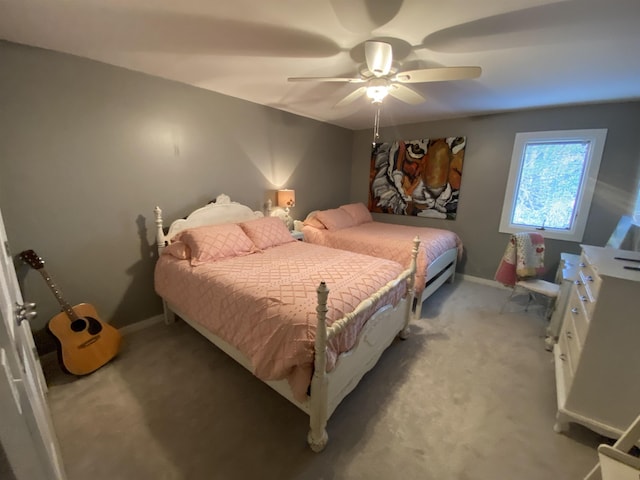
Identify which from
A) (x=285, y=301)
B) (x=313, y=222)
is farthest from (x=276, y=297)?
(x=313, y=222)

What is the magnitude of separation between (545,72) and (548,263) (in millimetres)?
2347

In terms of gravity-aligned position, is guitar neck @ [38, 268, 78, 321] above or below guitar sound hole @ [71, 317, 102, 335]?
above

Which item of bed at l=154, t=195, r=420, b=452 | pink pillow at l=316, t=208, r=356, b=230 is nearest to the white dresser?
bed at l=154, t=195, r=420, b=452

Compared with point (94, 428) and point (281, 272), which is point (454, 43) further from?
point (94, 428)

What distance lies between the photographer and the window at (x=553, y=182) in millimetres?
3037

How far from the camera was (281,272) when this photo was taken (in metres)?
2.07

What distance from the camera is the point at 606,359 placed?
1.42 meters

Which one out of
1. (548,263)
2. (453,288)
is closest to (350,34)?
(453,288)

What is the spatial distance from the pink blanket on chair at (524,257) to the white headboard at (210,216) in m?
2.81

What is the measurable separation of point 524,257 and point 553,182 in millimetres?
1399

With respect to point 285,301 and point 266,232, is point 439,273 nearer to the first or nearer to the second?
point 266,232

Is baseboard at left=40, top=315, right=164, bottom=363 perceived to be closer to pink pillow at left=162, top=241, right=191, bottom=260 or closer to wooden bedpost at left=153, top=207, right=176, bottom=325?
wooden bedpost at left=153, top=207, right=176, bottom=325

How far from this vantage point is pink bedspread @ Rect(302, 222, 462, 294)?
9.36ft

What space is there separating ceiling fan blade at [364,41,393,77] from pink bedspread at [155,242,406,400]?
4.62ft
